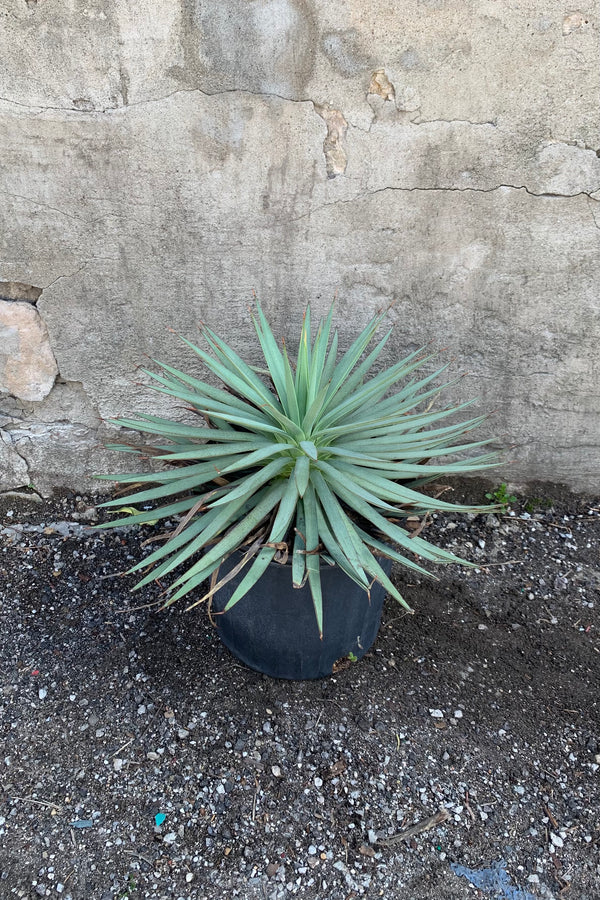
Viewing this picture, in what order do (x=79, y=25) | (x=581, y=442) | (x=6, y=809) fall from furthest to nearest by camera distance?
(x=581, y=442)
(x=79, y=25)
(x=6, y=809)

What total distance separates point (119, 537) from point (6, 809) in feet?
3.58

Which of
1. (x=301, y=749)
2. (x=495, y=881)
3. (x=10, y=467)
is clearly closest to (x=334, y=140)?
(x=10, y=467)

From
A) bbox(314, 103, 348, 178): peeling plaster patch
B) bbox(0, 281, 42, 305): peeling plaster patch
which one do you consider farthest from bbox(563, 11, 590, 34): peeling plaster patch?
bbox(0, 281, 42, 305): peeling plaster patch

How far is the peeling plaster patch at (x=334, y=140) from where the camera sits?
6.99ft

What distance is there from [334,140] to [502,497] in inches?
63.3

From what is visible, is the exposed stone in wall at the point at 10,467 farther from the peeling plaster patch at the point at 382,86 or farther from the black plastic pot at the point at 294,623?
the peeling plaster patch at the point at 382,86

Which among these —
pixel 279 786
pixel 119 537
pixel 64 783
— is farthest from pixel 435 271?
pixel 64 783

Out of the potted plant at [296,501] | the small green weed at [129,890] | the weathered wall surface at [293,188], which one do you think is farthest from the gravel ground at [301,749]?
the weathered wall surface at [293,188]

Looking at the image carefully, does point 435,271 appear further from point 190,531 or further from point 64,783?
point 64,783

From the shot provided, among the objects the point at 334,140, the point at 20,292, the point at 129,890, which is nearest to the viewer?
the point at 129,890

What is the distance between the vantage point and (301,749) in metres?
1.85

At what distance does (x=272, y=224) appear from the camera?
228cm

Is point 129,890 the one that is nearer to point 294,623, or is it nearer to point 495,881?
point 294,623

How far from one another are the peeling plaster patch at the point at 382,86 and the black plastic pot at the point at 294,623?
5.01 feet
